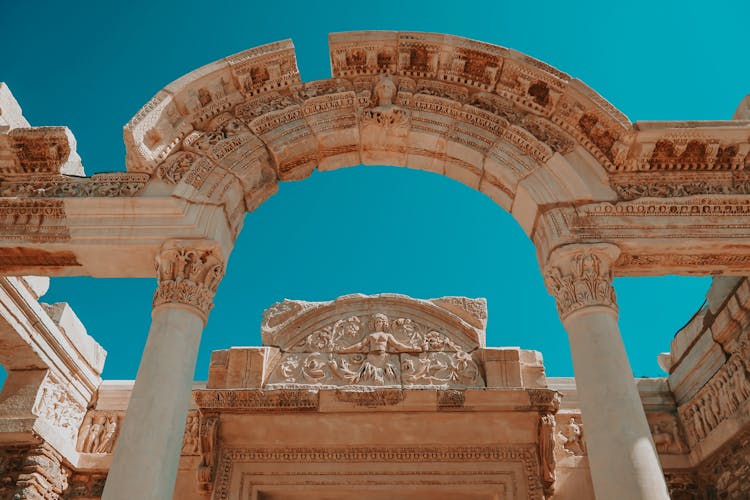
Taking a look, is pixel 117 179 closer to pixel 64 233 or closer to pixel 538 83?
pixel 64 233

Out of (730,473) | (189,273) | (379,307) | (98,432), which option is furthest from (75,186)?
(730,473)

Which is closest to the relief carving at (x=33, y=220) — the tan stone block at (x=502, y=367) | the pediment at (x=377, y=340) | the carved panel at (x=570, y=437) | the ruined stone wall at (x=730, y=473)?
the pediment at (x=377, y=340)

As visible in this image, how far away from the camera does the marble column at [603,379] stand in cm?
482

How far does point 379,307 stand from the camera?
928 centimetres

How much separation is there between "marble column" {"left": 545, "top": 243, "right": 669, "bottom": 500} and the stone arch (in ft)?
2.71

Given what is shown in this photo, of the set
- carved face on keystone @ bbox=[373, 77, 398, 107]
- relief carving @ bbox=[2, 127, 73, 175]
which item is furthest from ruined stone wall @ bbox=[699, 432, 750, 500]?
relief carving @ bbox=[2, 127, 73, 175]

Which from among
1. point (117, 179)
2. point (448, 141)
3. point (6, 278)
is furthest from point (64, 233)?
point (448, 141)

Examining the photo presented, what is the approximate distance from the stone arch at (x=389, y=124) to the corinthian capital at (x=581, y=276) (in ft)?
2.25

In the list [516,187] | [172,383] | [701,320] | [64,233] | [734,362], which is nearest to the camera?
[172,383]

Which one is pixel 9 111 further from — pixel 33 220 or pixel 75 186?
pixel 33 220

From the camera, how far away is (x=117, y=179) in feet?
22.0

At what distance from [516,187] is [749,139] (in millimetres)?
2454

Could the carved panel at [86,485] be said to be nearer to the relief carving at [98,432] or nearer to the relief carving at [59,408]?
the relief carving at [98,432]

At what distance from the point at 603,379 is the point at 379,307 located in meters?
4.38
